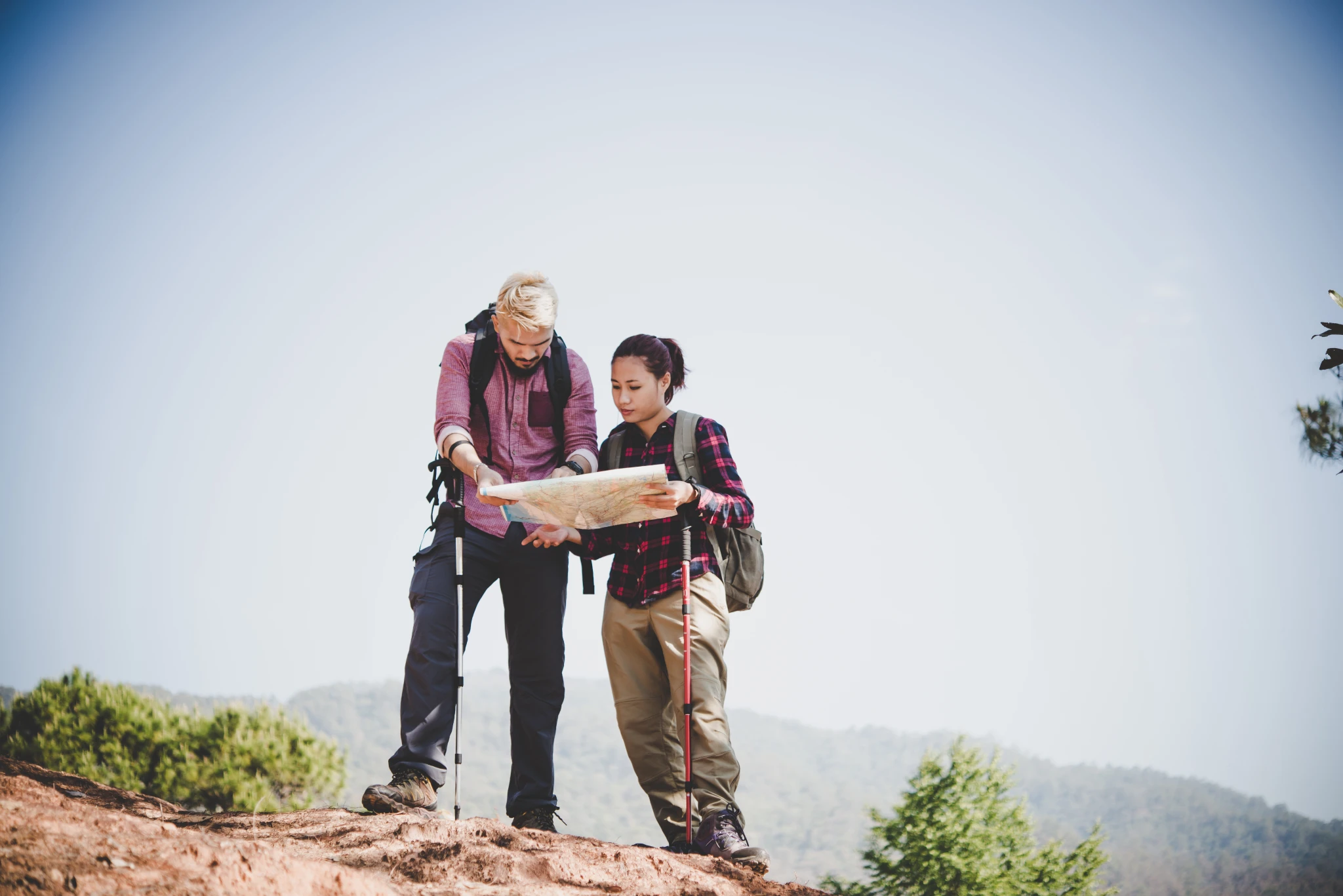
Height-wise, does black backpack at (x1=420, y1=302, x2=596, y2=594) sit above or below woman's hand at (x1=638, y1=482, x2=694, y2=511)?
above

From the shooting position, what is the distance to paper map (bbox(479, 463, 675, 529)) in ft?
12.4

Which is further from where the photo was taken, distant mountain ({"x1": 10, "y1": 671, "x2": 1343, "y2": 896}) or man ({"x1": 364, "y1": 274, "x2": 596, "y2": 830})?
distant mountain ({"x1": 10, "y1": 671, "x2": 1343, "y2": 896})

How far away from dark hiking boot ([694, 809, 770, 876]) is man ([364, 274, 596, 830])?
2.91ft

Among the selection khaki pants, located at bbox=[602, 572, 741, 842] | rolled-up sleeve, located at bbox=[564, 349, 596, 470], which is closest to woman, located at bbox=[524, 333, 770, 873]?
khaki pants, located at bbox=[602, 572, 741, 842]

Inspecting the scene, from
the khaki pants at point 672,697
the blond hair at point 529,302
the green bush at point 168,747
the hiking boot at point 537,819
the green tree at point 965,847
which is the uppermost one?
the blond hair at point 529,302

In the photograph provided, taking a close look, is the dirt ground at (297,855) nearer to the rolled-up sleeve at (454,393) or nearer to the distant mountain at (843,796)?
the rolled-up sleeve at (454,393)

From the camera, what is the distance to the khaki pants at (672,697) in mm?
3854

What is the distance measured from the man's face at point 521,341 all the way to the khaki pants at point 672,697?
4.20 feet

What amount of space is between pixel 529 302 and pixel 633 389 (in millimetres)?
657

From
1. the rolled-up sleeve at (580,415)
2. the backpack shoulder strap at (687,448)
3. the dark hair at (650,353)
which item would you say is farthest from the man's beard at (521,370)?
the backpack shoulder strap at (687,448)

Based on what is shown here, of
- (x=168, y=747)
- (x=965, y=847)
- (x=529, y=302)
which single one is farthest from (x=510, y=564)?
(x=965, y=847)

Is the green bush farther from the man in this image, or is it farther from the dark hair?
the dark hair

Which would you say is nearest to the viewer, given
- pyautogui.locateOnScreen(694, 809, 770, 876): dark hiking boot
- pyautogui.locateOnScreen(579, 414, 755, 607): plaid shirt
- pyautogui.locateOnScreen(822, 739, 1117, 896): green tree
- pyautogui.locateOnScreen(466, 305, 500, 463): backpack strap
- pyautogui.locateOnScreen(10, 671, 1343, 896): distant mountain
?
pyautogui.locateOnScreen(694, 809, 770, 876): dark hiking boot

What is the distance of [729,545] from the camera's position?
14.4 ft
